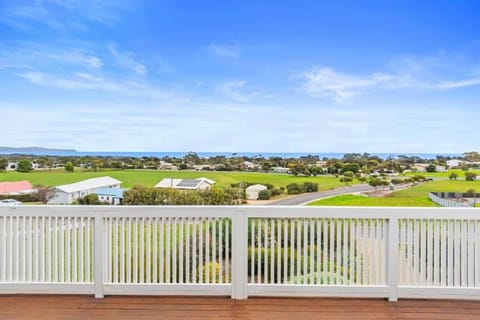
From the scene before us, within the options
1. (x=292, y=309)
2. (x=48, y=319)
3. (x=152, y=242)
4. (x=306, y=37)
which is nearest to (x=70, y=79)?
(x=152, y=242)

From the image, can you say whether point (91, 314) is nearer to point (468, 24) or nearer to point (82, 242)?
point (82, 242)

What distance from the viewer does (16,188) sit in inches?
132

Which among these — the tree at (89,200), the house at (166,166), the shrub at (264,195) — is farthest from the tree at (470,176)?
the tree at (89,200)

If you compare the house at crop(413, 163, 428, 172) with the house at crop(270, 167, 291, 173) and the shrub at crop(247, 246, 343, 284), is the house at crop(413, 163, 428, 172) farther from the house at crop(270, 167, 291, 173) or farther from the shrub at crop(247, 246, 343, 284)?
the shrub at crop(247, 246, 343, 284)

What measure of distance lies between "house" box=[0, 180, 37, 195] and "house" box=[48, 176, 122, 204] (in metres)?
0.26

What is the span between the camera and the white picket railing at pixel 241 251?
2822 mm

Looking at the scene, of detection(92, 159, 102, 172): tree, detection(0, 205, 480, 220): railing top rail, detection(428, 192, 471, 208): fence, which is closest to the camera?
detection(0, 205, 480, 220): railing top rail

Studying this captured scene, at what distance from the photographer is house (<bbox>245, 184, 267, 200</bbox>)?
3.28m

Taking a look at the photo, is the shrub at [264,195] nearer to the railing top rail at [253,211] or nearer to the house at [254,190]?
the house at [254,190]

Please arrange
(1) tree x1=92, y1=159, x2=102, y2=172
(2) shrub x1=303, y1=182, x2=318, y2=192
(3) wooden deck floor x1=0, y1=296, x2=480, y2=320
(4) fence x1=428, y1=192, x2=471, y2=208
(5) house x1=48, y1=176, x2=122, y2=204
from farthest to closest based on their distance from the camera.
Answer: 1. (1) tree x1=92, y1=159, x2=102, y2=172
2. (2) shrub x1=303, y1=182, x2=318, y2=192
3. (5) house x1=48, y1=176, x2=122, y2=204
4. (4) fence x1=428, y1=192, x2=471, y2=208
5. (3) wooden deck floor x1=0, y1=296, x2=480, y2=320

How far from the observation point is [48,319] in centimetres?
247

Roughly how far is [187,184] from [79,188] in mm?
1107

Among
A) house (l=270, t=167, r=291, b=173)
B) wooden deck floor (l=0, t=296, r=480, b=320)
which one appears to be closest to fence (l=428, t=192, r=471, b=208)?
wooden deck floor (l=0, t=296, r=480, b=320)

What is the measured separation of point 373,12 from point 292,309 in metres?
3.05
